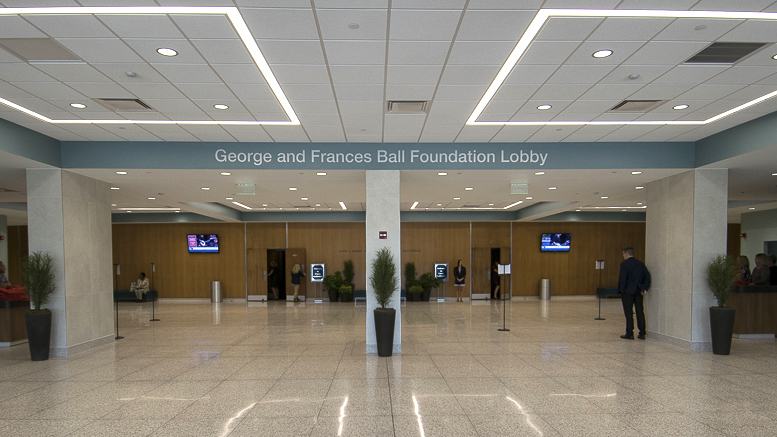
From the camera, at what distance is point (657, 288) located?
938 centimetres

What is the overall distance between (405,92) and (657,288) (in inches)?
275

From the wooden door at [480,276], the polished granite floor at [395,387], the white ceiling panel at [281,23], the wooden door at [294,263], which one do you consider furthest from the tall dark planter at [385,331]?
the wooden door at [480,276]

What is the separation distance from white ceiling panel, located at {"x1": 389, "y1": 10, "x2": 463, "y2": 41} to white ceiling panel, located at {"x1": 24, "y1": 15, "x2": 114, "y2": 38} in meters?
2.65

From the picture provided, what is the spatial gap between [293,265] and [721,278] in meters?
15.3

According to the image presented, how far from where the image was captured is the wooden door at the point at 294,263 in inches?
776

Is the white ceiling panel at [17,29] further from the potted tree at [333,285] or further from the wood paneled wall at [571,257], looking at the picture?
the wood paneled wall at [571,257]

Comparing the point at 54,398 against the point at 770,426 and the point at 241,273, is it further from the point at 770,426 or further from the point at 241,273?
the point at 241,273

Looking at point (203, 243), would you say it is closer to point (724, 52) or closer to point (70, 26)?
point (70, 26)

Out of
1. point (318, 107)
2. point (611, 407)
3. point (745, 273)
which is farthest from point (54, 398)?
point (745, 273)

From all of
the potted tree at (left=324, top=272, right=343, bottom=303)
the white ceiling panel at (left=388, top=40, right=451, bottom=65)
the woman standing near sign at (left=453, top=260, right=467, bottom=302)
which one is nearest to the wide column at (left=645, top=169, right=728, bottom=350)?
the white ceiling panel at (left=388, top=40, right=451, bottom=65)

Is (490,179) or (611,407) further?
(490,179)

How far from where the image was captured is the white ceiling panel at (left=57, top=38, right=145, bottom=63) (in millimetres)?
4426

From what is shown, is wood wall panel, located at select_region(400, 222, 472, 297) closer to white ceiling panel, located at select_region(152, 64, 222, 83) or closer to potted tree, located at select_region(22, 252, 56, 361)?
potted tree, located at select_region(22, 252, 56, 361)

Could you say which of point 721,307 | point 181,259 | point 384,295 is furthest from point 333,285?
point 721,307
